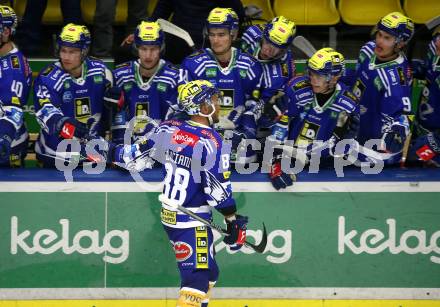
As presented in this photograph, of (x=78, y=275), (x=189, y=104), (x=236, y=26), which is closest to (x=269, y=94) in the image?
(x=236, y=26)

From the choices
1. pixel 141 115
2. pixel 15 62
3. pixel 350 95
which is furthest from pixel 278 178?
pixel 15 62

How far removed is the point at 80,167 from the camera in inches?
325

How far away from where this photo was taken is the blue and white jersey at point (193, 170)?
7426mm

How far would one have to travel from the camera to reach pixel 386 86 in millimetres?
8812

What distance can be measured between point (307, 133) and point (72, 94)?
6.11ft

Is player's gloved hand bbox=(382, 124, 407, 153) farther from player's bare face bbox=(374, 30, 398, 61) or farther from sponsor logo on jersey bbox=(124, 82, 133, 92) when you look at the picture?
sponsor logo on jersey bbox=(124, 82, 133, 92)

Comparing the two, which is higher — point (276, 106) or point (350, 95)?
point (350, 95)

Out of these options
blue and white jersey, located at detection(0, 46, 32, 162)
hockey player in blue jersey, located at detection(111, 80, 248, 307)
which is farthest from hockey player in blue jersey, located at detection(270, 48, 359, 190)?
blue and white jersey, located at detection(0, 46, 32, 162)

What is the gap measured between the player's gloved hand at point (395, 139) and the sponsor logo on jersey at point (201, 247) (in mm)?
1739

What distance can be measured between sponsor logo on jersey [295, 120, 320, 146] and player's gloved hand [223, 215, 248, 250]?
1314mm

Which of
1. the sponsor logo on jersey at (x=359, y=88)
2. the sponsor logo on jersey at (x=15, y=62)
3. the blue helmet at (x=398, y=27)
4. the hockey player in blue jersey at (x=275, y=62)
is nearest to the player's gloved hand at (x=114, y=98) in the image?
the sponsor logo on jersey at (x=15, y=62)

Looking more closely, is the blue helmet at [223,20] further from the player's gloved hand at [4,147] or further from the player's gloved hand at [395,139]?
the player's gloved hand at [4,147]

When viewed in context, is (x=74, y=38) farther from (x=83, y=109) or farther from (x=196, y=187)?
(x=196, y=187)

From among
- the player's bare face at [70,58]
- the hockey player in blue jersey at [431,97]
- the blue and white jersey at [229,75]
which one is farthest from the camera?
the hockey player in blue jersey at [431,97]
